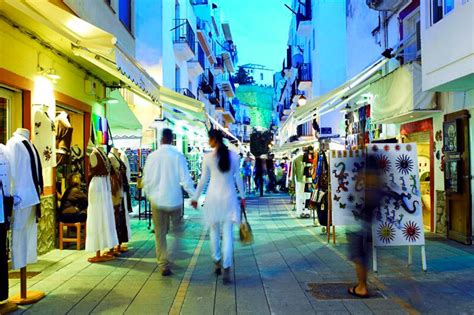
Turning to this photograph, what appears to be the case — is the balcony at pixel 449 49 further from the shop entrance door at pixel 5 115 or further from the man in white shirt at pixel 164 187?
the shop entrance door at pixel 5 115

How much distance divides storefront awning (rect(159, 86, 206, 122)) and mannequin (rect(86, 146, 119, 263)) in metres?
4.84

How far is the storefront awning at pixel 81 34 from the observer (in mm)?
7016

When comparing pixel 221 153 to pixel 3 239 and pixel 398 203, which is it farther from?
pixel 3 239

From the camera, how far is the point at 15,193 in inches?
232

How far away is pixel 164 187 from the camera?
7.32m

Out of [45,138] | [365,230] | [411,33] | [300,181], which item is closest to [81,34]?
[45,138]

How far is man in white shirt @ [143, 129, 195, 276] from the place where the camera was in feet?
24.0

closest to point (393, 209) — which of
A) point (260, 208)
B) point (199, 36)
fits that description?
point (260, 208)

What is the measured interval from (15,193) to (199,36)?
29500 mm

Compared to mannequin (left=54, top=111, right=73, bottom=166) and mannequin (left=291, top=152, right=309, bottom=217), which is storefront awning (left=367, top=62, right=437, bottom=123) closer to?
mannequin (left=291, top=152, right=309, bottom=217)

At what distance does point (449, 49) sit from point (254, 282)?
5137 millimetres

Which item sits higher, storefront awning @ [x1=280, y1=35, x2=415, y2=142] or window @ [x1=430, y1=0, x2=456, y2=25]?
window @ [x1=430, y1=0, x2=456, y2=25]

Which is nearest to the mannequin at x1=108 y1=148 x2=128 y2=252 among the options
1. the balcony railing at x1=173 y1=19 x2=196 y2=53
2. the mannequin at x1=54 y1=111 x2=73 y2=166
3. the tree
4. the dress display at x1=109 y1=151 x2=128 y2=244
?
the dress display at x1=109 y1=151 x2=128 y2=244

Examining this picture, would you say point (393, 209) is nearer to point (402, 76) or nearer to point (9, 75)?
point (402, 76)
